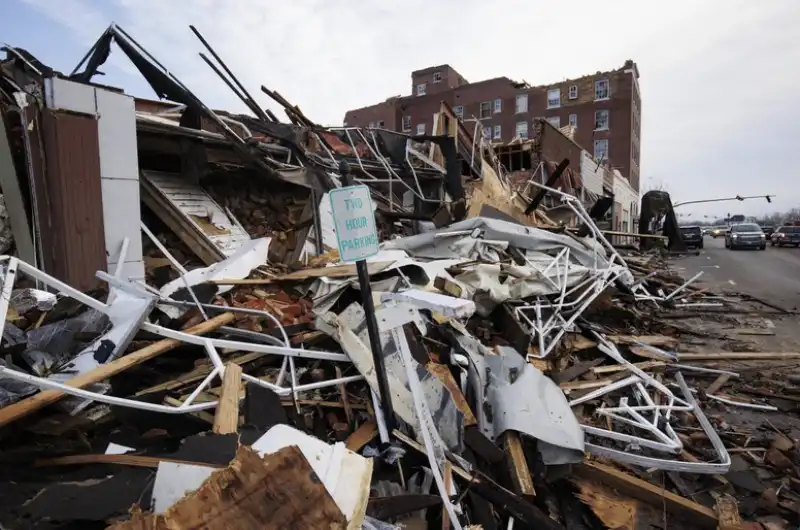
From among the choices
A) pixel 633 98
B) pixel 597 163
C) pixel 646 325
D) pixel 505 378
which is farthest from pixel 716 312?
pixel 633 98

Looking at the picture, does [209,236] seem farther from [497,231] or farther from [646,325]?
[646,325]

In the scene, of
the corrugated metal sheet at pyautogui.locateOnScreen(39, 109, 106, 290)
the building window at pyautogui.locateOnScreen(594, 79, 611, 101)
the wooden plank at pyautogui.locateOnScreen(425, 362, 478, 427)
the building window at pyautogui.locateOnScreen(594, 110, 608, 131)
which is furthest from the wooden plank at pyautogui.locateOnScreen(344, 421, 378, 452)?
the building window at pyautogui.locateOnScreen(594, 79, 611, 101)

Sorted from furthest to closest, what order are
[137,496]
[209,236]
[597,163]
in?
[597,163] → [209,236] → [137,496]

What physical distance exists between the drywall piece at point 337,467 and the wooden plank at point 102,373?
130cm

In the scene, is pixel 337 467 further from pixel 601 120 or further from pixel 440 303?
pixel 601 120

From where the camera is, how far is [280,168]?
7.82 m

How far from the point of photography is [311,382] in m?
3.60

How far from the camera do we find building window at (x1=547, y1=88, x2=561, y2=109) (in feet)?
159

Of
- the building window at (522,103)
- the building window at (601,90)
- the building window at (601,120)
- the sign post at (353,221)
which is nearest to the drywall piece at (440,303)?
the sign post at (353,221)

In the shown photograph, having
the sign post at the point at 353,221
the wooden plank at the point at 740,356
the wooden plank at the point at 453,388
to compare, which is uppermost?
the sign post at the point at 353,221

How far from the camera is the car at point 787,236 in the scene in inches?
1016

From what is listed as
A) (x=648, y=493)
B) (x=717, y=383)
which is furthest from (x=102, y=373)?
(x=717, y=383)

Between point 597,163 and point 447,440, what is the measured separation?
94.4 feet

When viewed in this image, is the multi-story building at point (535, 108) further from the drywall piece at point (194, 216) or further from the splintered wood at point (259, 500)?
the splintered wood at point (259, 500)
